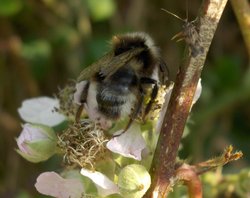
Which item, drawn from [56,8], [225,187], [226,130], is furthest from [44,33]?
[225,187]

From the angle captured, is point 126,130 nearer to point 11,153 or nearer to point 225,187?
point 225,187

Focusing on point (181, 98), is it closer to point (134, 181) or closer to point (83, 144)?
point (134, 181)

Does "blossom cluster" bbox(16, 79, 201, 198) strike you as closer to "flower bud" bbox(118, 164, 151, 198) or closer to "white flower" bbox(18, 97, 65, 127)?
"flower bud" bbox(118, 164, 151, 198)

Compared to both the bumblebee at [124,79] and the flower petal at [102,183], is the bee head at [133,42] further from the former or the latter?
the flower petal at [102,183]

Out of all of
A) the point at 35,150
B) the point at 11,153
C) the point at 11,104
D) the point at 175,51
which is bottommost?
the point at 35,150

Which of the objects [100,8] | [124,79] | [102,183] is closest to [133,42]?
[124,79]

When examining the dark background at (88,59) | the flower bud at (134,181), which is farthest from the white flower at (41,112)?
the dark background at (88,59)

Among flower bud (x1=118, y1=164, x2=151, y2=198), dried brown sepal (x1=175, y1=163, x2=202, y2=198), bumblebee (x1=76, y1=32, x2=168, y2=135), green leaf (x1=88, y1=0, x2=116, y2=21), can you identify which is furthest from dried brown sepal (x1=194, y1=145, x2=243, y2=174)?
green leaf (x1=88, y1=0, x2=116, y2=21)
